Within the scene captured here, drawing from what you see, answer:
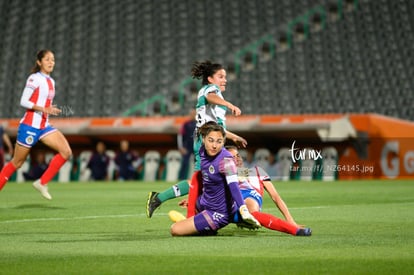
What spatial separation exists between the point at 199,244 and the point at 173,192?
86.7 inches

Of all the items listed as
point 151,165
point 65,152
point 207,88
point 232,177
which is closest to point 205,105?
point 207,88

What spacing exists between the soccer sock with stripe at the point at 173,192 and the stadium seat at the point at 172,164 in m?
13.7

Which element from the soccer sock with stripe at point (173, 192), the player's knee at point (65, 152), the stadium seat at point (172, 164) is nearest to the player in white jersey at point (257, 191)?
the soccer sock with stripe at point (173, 192)

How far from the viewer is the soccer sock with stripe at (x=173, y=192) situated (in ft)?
26.8

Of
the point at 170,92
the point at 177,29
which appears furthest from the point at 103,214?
the point at 177,29

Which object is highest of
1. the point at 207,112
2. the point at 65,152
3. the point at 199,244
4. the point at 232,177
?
the point at 207,112

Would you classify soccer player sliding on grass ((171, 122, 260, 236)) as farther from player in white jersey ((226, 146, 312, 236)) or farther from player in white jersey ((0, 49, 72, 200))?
player in white jersey ((0, 49, 72, 200))

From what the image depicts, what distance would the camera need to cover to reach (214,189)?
22.2 feet

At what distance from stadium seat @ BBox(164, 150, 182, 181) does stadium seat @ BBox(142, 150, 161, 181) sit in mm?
287

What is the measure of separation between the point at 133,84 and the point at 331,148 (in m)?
8.38

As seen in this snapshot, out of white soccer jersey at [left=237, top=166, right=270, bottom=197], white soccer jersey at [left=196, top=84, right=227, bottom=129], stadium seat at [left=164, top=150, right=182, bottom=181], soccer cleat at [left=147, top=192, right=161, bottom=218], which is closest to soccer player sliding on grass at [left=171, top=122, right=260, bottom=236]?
white soccer jersey at [left=237, top=166, right=270, bottom=197]

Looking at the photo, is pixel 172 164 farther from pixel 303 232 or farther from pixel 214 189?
pixel 303 232

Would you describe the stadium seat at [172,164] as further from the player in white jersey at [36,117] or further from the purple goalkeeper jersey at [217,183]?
the purple goalkeeper jersey at [217,183]

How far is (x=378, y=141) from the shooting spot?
63.1 feet
